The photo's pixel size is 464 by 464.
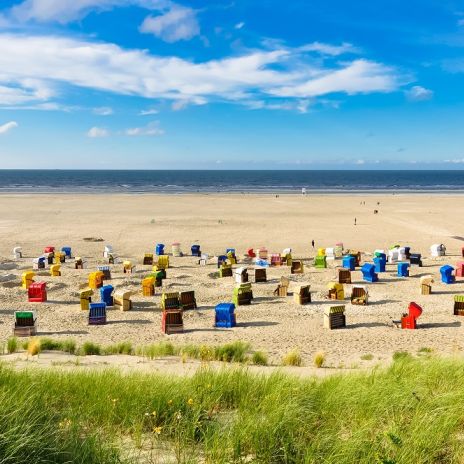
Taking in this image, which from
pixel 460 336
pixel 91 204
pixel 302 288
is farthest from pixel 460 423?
pixel 91 204

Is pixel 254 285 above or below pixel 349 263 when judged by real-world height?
below

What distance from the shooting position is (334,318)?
13.6 m

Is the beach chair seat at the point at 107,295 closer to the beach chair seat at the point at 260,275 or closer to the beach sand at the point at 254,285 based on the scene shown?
the beach sand at the point at 254,285

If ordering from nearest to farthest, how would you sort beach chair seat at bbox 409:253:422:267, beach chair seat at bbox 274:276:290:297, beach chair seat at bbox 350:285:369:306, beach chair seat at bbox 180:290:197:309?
beach chair seat at bbox 180:290:197:309 < beach chair seat at bbox 350:285:369:306 < beach chair seat at bbox 274:276:290:297 < beach chair seat at bbox 409:253:422:267

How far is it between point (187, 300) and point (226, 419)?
10.6 meters

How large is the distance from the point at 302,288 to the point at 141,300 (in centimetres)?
576

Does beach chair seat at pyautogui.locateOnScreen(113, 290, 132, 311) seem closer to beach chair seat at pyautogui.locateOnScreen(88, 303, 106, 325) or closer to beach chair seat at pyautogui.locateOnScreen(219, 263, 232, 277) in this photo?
beach chair seat at pyautogui.locateOnScreen(88, 303, 106, 325)

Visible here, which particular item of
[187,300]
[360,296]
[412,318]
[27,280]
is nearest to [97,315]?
[187,300]

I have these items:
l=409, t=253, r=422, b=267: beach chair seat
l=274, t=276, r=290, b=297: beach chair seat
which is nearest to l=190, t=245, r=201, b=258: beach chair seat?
l=274, t=276, r=290, b=297: beach chair seat

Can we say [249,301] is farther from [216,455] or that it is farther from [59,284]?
[216,455]

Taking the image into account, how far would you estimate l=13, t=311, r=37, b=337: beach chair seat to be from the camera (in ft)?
41.8

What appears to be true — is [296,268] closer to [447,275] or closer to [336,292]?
[336,292]

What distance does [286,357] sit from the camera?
33.5 feet

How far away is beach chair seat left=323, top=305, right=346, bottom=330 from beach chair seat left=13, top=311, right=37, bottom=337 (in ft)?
27.1
